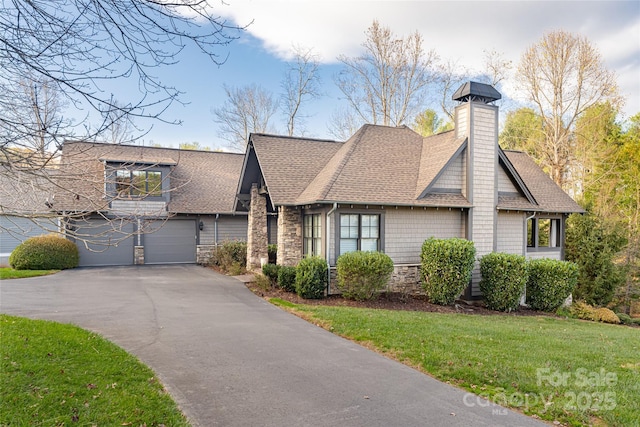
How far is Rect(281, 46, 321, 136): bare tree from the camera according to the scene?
1225 inches

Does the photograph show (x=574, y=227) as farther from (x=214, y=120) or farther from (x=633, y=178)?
(x=214, y=120)

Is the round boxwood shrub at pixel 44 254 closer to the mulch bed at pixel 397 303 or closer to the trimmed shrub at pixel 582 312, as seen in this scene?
the mulch bed at pixel 397 303

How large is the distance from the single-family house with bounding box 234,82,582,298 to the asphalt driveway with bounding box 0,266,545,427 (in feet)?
12.0

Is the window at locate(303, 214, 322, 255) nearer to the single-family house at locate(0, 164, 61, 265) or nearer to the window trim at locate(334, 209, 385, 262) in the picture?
the window trim at locate(334, 209, 385, 262)

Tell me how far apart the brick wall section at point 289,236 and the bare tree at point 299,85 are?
62.1 feet

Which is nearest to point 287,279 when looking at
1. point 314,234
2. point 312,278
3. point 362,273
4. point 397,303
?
point 312,278

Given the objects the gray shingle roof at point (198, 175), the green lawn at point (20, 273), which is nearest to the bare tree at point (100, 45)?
the green lawn at point (20, 273)

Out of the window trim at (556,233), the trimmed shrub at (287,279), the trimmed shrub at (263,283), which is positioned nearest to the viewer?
the trimmed shrub at (287,279)

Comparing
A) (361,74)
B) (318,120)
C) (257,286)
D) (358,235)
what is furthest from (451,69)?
(257,286)

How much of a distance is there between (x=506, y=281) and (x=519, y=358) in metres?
6.92

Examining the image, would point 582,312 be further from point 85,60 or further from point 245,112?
point 245,112

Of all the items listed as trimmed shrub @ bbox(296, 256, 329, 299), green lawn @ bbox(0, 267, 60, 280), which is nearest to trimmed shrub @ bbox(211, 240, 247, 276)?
trimmed shrub @ bbox(296, 256, 329, 299)

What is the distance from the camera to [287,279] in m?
13.2

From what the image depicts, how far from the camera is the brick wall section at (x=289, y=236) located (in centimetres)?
1494
